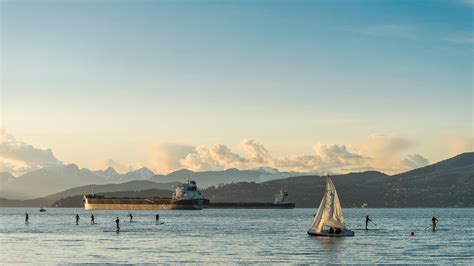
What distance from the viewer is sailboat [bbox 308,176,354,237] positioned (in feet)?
349

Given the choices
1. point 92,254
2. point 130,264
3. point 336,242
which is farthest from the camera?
point 336,242

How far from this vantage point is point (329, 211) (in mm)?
107625

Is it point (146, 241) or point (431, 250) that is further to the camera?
point (146, 241)

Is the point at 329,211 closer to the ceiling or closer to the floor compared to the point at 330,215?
closer to the ceiling

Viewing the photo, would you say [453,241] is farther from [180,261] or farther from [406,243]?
[180,261]

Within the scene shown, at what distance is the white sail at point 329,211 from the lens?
10644 cm

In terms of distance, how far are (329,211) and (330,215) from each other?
933 mm

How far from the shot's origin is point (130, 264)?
2709 inches

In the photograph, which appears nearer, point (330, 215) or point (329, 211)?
point (329, 211)

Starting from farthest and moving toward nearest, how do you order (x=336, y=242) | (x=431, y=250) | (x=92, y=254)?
1. (x=336, y=242)
2. (x=431, y=250)
3. (x=92, y=254)

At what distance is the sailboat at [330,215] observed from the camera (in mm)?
106500

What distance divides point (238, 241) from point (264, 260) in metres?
28.6

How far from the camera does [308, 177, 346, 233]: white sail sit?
106438 millimetres

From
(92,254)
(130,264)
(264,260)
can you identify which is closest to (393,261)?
(264,260)
